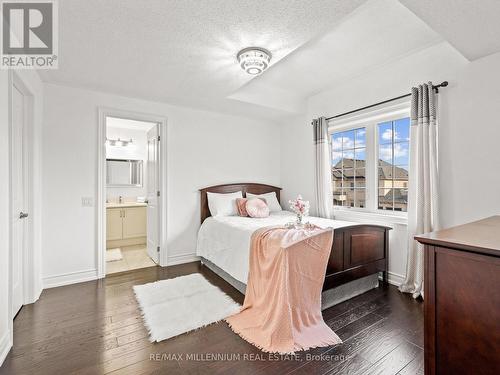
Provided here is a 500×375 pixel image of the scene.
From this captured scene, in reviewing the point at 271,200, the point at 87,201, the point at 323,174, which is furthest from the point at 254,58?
the point at 87,201

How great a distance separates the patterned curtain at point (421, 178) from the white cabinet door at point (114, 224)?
15.1 feet

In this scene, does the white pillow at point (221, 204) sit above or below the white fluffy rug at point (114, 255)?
above

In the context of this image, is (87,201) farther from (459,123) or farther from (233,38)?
(459,123)

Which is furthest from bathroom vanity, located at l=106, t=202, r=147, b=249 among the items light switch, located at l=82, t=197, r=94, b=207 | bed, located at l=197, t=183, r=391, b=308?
bed, located at l=197, t=183, r=391, b=308

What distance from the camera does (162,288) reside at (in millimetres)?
2764

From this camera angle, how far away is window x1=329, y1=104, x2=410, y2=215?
3.04 metres

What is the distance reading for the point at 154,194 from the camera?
376cm

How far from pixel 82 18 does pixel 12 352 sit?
2.44m

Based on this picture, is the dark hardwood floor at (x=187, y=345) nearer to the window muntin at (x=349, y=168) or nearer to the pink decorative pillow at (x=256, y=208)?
the pink decorative pillow at (x=256, y=208)

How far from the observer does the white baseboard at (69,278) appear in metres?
2.85

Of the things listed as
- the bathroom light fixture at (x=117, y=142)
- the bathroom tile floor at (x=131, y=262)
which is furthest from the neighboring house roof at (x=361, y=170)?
the bathroom light fixture at (x=117, y=142)

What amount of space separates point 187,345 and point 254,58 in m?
2.43

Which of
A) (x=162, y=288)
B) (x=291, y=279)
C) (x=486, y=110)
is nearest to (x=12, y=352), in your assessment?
(x=162, y=288)

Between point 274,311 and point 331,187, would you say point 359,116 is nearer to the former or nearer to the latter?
point 331,187
